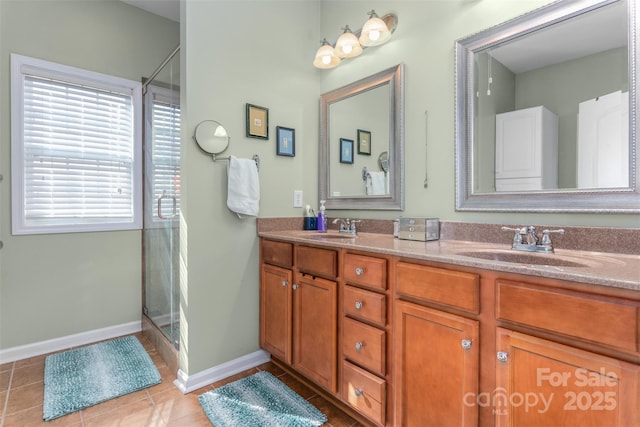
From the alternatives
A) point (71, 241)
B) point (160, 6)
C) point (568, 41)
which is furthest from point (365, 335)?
point (160, 6)

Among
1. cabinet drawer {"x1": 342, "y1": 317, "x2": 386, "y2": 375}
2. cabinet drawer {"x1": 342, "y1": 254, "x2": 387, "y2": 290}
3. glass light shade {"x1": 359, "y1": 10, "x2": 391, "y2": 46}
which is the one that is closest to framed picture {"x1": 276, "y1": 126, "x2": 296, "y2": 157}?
glass light shade {"x1": 359, "y1": 10, "x2": 391, "y2": 46}

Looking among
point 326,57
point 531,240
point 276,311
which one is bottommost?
point 276,311

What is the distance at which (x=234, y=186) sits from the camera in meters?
1.91

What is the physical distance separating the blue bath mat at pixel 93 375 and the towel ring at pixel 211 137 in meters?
1.46

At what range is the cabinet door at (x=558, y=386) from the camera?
791 mm

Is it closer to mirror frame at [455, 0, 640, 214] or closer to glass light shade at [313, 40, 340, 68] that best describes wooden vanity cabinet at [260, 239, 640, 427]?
mirror frame at [455, 0, 640, 214]

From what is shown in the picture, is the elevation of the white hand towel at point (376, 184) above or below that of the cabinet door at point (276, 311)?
above

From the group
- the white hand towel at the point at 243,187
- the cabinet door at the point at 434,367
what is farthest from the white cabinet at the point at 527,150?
the white hand towel at the point at 243,187

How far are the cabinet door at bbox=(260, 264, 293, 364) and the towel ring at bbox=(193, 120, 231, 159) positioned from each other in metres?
0.81

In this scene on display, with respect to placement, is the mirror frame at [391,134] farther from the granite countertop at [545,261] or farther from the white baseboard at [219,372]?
the white baseboard at [219,372]

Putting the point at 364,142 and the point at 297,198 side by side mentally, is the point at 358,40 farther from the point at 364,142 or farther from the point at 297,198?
the point at 297,198

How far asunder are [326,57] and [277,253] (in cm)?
139

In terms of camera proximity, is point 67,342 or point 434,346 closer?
point 434,346

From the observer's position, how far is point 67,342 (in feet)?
7.79
